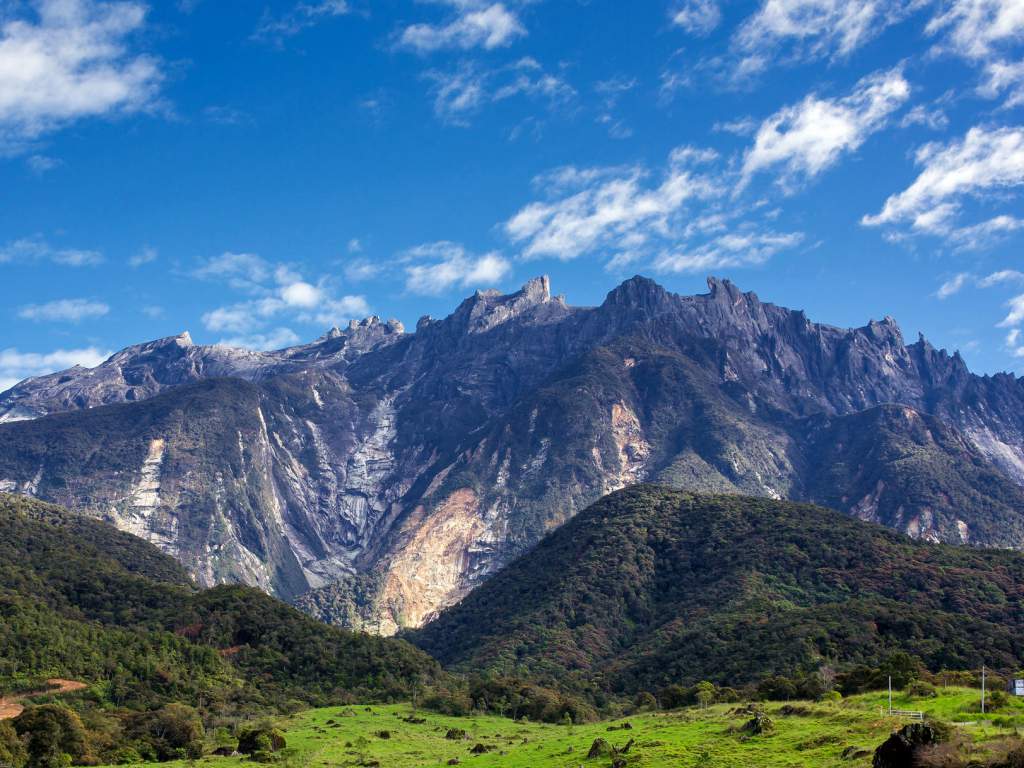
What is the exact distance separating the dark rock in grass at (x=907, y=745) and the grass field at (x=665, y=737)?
2025mm

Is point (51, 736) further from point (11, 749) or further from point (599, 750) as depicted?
point (599, 750)

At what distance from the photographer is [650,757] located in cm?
5816

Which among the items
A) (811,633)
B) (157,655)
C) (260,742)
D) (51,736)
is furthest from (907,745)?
(157,655)

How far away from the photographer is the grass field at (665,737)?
1996 inches

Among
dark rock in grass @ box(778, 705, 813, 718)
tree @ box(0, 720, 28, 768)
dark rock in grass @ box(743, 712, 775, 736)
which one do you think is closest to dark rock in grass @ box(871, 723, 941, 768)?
dark rock in grass @ box(743, 712, 775, 736)

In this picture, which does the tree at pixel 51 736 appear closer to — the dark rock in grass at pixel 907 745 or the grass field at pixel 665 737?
the grass field at pixel 665 737

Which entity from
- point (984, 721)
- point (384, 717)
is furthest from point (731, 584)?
point (984, 721)

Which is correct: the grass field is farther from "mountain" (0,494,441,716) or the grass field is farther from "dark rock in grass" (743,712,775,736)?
"mountain" (0,494,441,716)

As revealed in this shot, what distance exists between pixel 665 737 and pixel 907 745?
94.6 feet

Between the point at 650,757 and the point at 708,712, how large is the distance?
24658 mm

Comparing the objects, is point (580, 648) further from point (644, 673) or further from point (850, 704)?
point (850, 704)

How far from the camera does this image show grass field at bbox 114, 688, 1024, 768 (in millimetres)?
50688

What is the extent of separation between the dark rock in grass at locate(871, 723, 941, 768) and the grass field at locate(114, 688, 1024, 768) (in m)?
2.03

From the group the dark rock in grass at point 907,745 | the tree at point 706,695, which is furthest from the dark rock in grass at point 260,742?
the dark rock in grass at point 907,745
